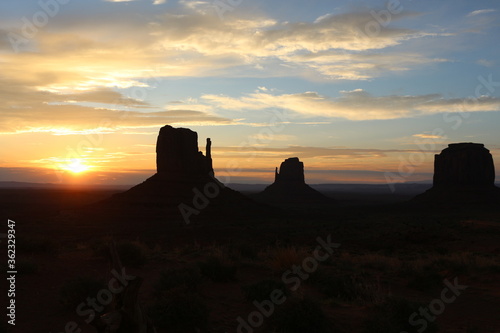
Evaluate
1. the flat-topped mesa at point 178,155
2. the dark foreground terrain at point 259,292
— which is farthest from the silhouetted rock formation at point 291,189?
the dark foreground terrain at point 259,292

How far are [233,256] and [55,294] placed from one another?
23.0 ft

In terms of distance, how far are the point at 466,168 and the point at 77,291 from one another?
336 feet

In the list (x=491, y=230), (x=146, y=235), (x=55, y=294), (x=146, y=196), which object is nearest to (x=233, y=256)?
(x=55, y=294)

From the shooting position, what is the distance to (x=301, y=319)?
26.6 ft

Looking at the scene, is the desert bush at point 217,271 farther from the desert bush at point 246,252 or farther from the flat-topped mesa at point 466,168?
the flat-topped mesa at point 466,168

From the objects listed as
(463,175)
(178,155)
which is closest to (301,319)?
(178,155)

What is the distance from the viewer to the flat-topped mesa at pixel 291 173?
139 metres

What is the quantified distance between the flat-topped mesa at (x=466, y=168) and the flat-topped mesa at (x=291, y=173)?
1928 inches

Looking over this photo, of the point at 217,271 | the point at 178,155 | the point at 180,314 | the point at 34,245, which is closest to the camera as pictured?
the point at 180,314

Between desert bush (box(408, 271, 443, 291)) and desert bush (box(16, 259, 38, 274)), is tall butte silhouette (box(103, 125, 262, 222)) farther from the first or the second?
desert bush (box(408, 271, 443, 291))

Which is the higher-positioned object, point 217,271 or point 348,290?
point 217,271

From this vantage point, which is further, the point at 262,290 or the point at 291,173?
the point at 291,173

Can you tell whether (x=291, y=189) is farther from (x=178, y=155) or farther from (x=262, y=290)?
(x=262, y=290)

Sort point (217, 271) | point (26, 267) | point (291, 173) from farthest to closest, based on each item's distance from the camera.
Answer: point (291, 173)
point (217, 271)
point (26, 267)
